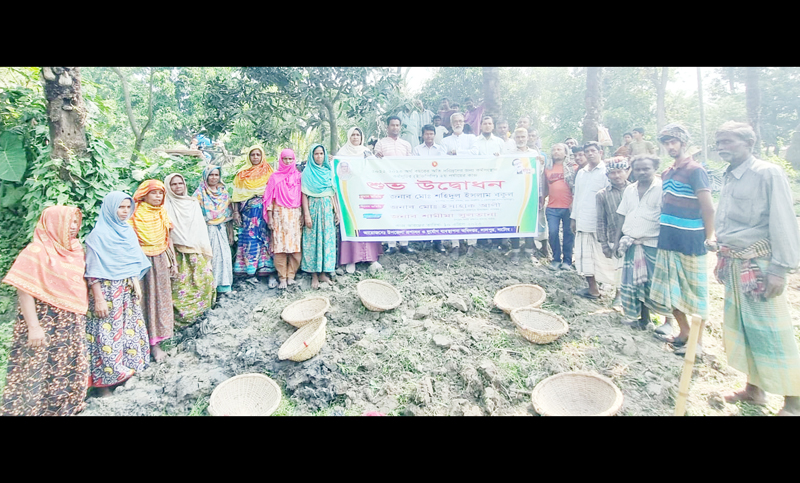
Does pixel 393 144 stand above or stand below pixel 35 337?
above

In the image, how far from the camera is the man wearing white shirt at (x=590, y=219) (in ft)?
15.1

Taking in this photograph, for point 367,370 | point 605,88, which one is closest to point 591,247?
point 367,370

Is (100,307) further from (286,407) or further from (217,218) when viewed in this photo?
(286,407)

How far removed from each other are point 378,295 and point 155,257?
2.29 m

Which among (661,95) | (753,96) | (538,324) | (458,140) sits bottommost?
(538,324)

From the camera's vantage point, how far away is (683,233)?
3.50 m

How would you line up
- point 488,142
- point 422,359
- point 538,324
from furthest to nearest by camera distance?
1. point 488,142
2. point 538,324
3. point 422,359

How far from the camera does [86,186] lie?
3.96 m

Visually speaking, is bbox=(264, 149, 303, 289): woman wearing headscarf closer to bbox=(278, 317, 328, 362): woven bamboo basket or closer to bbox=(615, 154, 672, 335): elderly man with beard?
bbox=(278, 317, 328, 362): woven bamboo basket

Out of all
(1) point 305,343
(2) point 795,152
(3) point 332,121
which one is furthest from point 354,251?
(2) point 795,152

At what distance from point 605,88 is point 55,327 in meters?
20.0

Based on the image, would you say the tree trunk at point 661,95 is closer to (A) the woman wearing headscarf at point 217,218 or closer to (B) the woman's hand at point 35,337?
(A) the woman wearing headscarf at point 217,218

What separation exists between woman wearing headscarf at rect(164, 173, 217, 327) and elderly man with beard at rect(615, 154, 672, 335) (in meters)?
4.40

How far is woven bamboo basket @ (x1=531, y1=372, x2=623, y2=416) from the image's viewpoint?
9.62 ft
